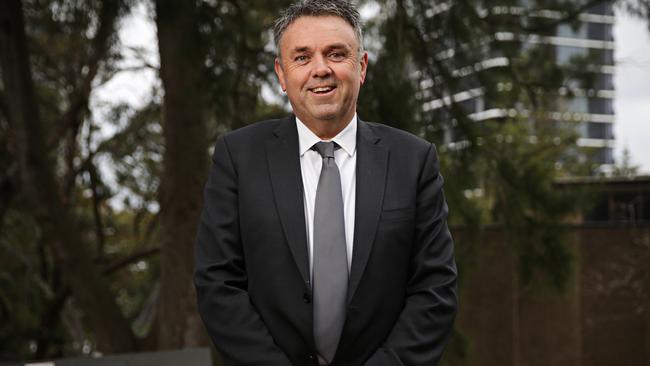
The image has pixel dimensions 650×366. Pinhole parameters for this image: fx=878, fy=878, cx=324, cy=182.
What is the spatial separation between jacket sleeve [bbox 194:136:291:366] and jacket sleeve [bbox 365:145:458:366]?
0.19 meters

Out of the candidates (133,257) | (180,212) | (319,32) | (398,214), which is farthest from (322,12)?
(133,257)

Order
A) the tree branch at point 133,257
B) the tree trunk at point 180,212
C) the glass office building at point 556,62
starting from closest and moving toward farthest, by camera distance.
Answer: the glass office building at point 556,62 < the tree trunk at point 180,212 < the tree branch at point 133,257

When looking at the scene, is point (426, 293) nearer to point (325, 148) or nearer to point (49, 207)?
point (325, 148)

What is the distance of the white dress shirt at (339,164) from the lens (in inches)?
59.7

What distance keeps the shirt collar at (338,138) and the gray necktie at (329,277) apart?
0.13m

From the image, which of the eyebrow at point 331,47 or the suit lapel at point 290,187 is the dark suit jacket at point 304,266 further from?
the eyebrow at point 331,47

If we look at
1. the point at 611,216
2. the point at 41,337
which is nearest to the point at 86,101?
the point at 41,337

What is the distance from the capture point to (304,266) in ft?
4.76

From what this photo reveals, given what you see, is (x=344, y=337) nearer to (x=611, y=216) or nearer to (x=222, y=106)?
(x=222, y=106)

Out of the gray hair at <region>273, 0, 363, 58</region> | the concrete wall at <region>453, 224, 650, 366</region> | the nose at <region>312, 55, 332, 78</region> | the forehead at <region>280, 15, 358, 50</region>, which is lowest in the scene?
the concrete wall at <region>453, 224, 650, 366</region>

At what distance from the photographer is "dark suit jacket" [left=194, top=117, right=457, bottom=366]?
145cm

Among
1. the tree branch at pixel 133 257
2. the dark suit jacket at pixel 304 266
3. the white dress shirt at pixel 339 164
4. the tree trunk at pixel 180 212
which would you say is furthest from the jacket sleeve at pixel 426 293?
the tree branch at pixel 133 257

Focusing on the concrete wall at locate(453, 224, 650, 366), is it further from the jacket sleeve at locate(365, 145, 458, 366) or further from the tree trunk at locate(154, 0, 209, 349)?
the jacket sleeve at locate(365, 145, 458, 366)

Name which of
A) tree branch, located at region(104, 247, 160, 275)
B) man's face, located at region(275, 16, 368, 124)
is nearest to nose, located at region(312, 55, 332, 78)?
man's face, located at region(275, 16, 368, 124)
